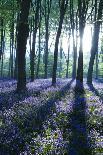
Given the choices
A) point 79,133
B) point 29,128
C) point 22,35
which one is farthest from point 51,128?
point 22,35

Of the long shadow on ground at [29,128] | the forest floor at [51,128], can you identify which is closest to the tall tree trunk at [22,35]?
the forest floor at [51,128]

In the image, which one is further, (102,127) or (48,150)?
(102,127)

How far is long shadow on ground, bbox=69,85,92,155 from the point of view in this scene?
800cm

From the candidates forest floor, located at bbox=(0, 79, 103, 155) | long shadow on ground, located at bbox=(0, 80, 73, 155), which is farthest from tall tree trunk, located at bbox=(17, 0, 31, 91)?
long shadow on ground, located at bbox=(0, 80, 73, 155)

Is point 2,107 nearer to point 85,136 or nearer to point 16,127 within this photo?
point 16,127

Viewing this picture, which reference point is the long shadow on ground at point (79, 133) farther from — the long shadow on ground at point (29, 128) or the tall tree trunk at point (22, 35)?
the tall tree trunk at point (22, 35)

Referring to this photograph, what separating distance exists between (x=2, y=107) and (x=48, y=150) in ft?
20.3

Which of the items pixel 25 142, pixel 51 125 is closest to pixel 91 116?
pixel 51 125

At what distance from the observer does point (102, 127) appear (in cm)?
1055

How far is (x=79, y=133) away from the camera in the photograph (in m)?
9.57

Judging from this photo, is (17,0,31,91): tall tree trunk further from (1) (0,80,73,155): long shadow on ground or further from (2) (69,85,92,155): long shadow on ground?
(2) (69,85,92,155): long shadow on ground

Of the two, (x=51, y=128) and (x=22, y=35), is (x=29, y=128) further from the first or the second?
(x=22, y=35)

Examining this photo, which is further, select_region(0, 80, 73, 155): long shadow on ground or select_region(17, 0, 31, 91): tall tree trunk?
select_region(17, 0, 31, 91): tall tree trunk

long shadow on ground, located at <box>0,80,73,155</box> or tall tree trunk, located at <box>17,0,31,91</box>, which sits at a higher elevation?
tall tree trunk, located at <box>17,0,31,91</box>
